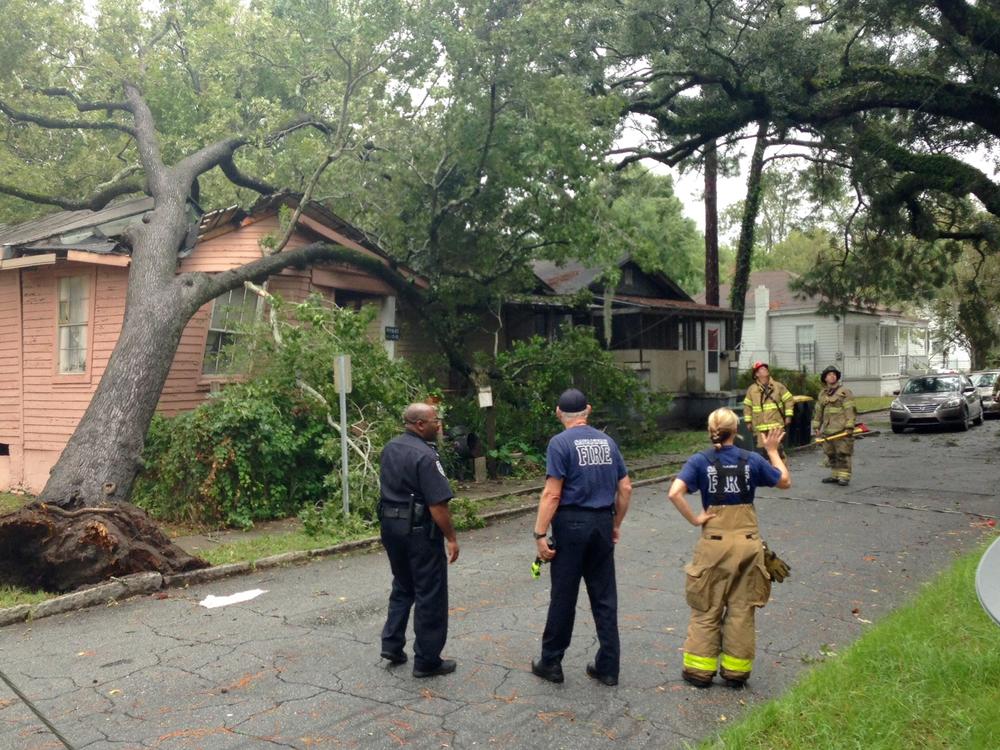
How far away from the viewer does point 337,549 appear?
10141 mm

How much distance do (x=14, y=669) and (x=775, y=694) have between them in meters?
4.99

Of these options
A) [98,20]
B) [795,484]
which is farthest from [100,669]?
[98,20]

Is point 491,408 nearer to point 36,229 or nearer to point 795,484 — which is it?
point 795,484

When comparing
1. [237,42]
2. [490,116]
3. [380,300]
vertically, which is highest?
[237,42]

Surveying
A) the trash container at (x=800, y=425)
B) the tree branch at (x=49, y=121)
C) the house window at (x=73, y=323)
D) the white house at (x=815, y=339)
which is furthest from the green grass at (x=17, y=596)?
the white house at (x=815, y=339)

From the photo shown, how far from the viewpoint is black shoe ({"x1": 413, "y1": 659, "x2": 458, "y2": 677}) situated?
566cm

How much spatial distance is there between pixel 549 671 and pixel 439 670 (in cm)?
70

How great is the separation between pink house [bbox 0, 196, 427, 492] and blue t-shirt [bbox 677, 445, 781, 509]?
8.88 meters

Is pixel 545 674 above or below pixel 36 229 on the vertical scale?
below

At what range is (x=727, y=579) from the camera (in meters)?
5.39

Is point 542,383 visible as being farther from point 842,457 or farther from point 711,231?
point 711,231

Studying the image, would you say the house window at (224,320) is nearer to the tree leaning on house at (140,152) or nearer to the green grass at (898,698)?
the tree leaning on house at (140,152)

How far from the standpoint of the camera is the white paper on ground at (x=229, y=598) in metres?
7.93

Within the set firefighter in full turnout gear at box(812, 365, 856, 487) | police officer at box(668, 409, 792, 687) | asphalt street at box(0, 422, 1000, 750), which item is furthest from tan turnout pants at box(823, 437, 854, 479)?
police officer at box(668, 409, 792, 687)
